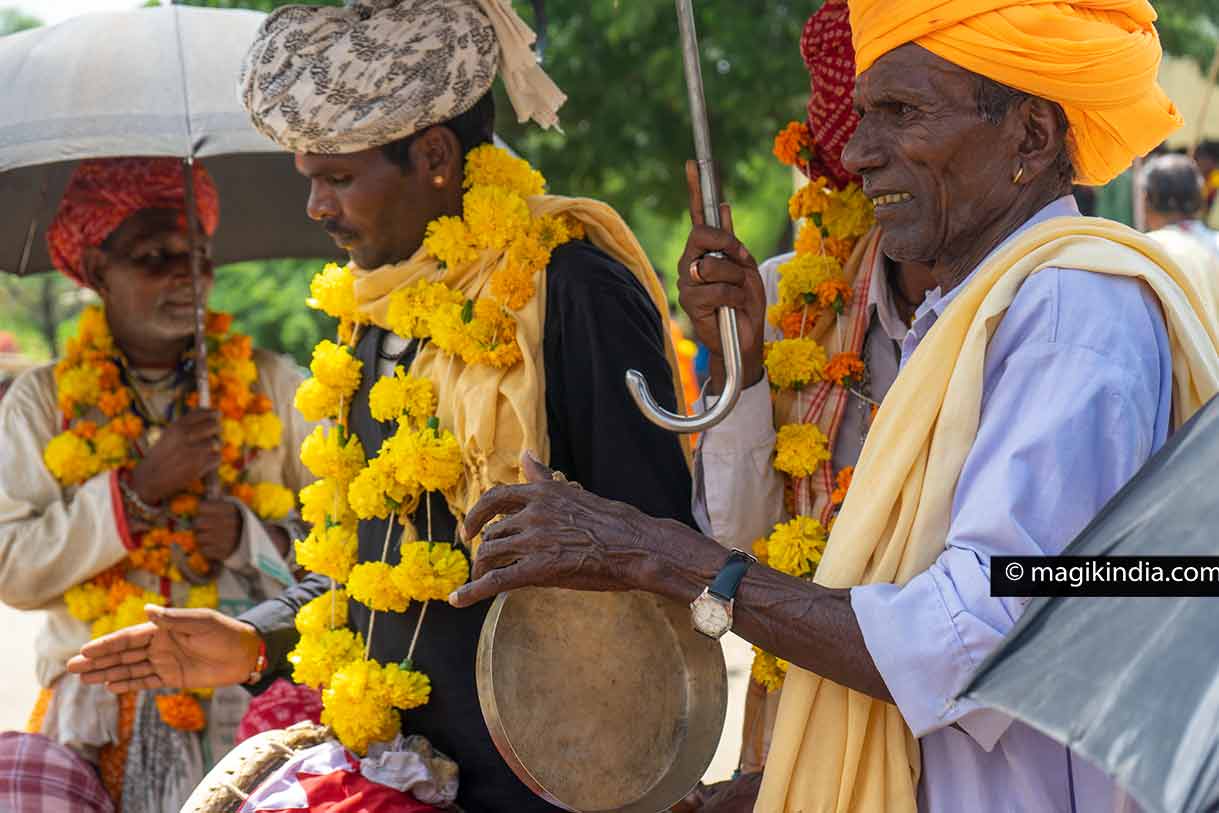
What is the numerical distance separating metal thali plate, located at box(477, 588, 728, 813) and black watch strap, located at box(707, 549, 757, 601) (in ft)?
1.31

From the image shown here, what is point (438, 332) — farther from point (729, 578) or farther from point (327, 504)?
point (729, 578)

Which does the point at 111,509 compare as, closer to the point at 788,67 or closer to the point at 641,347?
the point at 641,347

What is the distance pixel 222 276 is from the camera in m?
10.8

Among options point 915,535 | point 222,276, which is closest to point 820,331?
point 915,535

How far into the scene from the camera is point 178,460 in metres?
4.27

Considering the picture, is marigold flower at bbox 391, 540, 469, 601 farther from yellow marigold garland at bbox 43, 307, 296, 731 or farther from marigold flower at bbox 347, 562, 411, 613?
yellow marigold garland at bbox 43, 307, 296, 731

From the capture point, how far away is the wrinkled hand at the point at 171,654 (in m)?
3.54

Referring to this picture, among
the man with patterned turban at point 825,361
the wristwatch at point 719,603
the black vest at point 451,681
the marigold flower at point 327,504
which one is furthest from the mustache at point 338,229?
the wristwatch at point 719,603

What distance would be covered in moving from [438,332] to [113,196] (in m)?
1.80

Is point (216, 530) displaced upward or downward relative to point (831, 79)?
downward

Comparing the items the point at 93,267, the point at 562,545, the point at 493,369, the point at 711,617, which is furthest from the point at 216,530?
the point at 711,617

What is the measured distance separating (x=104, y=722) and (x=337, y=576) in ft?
4.23

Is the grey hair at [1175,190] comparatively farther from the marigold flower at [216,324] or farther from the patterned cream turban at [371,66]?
the patterned cream turban at [371,66]

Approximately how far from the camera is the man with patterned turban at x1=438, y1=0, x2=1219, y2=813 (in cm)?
197
